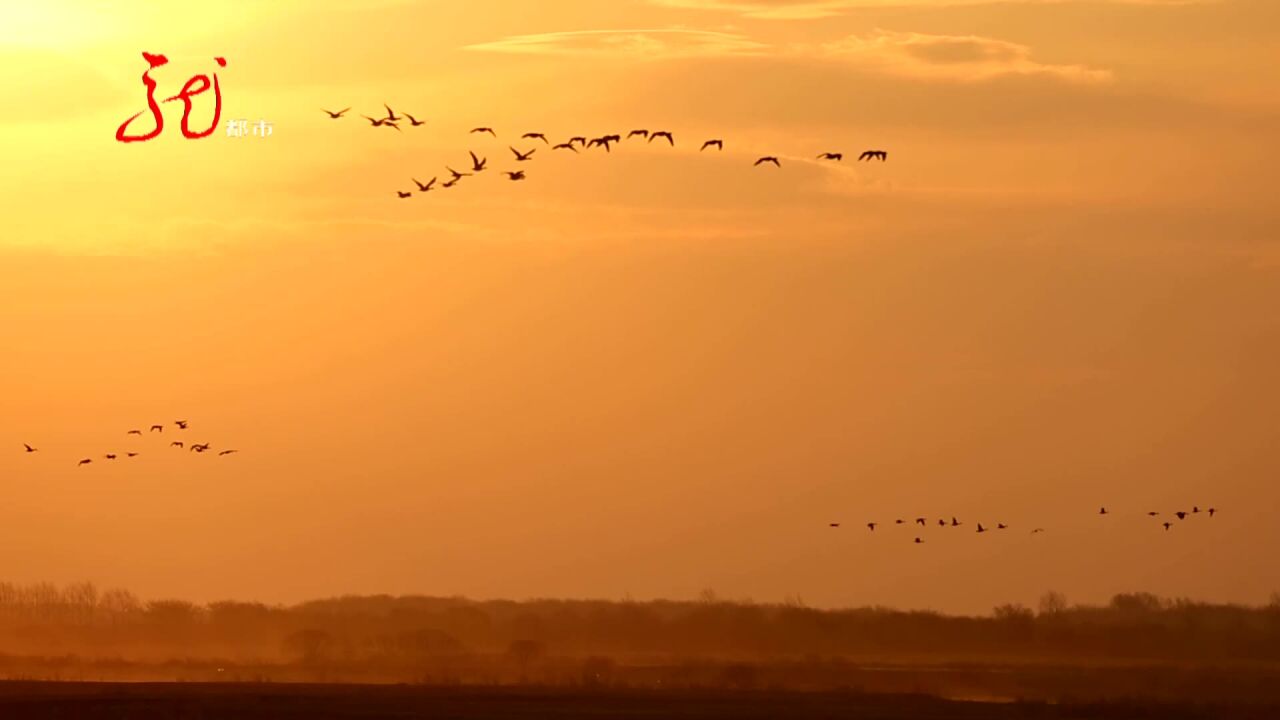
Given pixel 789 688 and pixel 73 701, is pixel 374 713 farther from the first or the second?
pixel 789 688

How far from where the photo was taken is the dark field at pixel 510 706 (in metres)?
103

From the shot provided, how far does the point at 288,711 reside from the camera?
104062 mm

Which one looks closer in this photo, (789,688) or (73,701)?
(73,701)

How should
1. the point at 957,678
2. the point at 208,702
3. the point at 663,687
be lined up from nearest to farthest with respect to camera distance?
1. the point at 208,702
2. the point at 663,687
3. the point at 957,678

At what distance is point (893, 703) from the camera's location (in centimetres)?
11138

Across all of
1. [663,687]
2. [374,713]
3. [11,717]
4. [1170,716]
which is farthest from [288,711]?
[1170,716]

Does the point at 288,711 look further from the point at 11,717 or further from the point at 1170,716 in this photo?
the point at 1170,716

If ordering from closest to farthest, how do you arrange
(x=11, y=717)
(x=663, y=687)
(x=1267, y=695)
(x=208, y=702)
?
1. (x=11, y=717)
2. (x=208, y=702)
3. (x=1267, y=695)
4. (x=663, y=687)

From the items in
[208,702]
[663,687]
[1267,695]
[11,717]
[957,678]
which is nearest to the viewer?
[11,717]

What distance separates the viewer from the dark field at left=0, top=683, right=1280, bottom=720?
102938 millimetres

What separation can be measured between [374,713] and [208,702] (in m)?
9.56

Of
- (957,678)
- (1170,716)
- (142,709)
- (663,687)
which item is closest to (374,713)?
(142,709)

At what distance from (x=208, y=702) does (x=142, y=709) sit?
5437mm

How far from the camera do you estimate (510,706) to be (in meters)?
109
